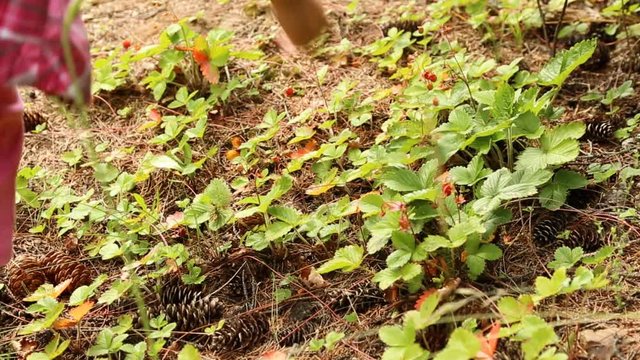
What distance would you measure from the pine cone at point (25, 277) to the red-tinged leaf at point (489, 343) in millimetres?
1159

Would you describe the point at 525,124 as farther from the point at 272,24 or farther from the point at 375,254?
the point at 272,24

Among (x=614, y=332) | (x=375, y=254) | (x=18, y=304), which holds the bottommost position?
(x=614, y=332)

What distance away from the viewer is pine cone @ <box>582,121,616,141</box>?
208cm

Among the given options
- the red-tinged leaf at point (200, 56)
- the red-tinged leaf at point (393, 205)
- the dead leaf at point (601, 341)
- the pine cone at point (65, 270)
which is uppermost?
the red-tinged leaf at point (200, 56)

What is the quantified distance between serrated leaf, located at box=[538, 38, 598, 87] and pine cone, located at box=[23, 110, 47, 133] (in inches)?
66.2

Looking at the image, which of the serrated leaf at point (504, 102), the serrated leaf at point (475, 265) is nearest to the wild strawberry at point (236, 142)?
the serrated leaf at point (504, 102)

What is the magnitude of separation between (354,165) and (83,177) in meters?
0.87

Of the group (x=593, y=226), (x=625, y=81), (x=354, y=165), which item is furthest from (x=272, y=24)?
(x=593, y=226)

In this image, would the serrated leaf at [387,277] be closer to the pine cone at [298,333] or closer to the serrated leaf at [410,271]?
the serrated leaf at [410,271]

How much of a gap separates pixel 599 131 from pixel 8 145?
148 centimetres

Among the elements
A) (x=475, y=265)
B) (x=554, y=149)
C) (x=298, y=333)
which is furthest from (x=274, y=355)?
(x=554, y=149)

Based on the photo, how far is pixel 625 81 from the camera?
2.30m

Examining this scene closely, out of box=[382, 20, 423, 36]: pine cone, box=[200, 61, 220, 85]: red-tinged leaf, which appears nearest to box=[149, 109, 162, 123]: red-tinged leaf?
box=[200, 61, 220, 85]: red-tinged leaf

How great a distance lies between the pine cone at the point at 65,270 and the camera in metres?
1.97
